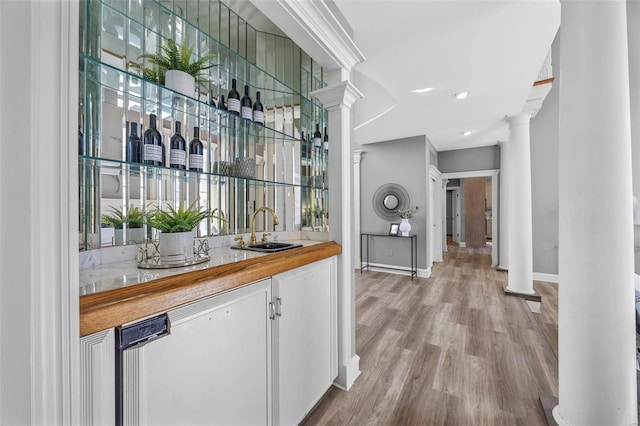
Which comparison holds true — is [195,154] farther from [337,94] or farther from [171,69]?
[337,94]

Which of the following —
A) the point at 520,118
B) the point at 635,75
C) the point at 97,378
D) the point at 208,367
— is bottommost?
the point at 208,367

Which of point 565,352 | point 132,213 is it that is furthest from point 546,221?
point 132,213

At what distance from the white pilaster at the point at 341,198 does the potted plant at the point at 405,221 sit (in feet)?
11.0

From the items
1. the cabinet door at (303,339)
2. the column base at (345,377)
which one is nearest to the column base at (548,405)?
the column base at (345,377)

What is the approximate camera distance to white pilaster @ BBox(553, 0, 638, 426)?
132 cm

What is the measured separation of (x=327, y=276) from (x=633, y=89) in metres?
4.42

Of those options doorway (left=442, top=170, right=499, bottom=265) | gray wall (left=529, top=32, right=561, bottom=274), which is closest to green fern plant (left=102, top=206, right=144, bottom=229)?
gray wall (left=529, top=32, right=561, bottom=274)

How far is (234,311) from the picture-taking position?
1113 mm

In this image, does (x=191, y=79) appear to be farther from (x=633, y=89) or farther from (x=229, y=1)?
(x=633, y=89)

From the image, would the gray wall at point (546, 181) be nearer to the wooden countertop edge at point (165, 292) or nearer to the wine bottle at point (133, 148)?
the wooden countertop edge at point (165, 292)

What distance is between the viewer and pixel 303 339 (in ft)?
5.03

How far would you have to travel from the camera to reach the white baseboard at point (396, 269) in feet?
16.5

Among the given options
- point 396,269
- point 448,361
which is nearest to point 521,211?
point 396,269

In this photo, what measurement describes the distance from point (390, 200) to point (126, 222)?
15.6 feet
